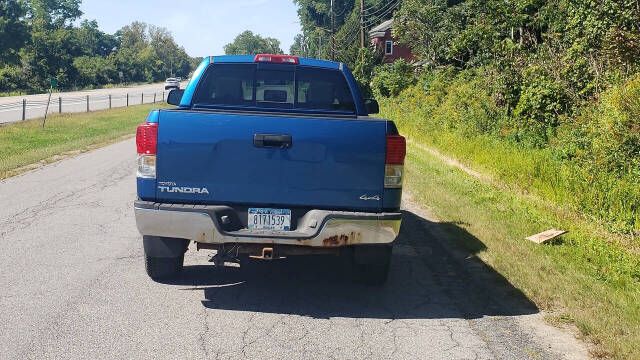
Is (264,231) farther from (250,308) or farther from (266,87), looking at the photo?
(266,87)

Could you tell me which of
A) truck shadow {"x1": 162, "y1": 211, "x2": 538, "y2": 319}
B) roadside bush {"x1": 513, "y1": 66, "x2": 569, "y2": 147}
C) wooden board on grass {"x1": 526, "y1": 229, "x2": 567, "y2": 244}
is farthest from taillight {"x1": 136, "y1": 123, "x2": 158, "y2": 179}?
roadside bush {"x1": 513, "y1": 66, "x2": 569, "y2": 147}

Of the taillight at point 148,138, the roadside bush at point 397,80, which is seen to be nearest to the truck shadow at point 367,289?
the taillight at point 148,138

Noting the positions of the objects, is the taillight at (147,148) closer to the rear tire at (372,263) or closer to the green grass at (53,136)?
the rear tire at (372,263)

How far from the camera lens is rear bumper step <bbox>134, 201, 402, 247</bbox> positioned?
16.7ft

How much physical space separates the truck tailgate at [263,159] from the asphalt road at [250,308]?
94cm

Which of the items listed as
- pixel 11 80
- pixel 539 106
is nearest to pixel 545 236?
pixel 539 106

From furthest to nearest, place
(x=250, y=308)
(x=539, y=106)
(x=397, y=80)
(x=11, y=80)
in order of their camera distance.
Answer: (x=11, y=80)
(x=397, y=80)
(x=539, y=106)
(x=250, y=308)

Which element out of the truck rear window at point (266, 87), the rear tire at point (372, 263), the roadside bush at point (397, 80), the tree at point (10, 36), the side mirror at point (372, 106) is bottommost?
the rear tire at point (372, 263)

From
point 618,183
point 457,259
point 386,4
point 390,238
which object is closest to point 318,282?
point 390,238

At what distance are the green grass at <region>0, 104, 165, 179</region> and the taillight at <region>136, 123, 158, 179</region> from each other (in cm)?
880

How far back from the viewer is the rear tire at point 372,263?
5.59 m

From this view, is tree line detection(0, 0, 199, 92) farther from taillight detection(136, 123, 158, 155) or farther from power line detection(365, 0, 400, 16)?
taillight detection(136, 123, 158, 155)

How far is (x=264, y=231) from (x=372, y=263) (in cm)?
108

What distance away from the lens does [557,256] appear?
7.10 m
